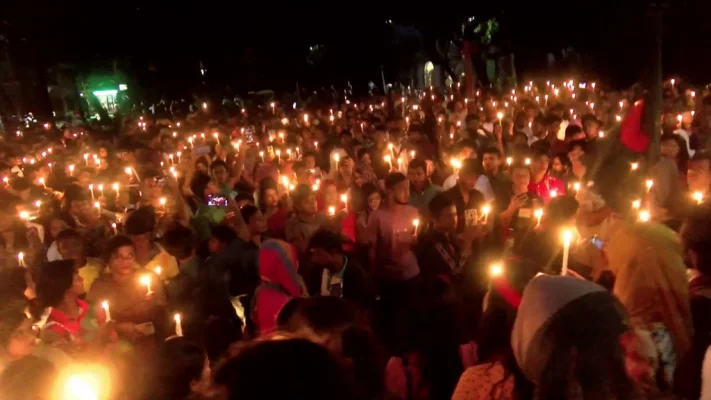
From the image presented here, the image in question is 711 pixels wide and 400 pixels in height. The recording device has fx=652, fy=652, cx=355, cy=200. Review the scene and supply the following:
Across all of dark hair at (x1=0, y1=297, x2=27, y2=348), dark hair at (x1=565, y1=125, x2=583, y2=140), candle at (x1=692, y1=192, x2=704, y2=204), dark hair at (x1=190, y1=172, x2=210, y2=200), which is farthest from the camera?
dark hair at (x1=565, y1=125, x2=583, y2=140)

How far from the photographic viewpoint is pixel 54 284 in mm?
4316

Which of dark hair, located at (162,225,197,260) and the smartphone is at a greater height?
the smartphone

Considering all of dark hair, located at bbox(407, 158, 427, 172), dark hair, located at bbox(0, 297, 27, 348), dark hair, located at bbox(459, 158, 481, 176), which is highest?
dark hair, located at bbox(407, 158, 427, 172)

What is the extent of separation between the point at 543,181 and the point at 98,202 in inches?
207

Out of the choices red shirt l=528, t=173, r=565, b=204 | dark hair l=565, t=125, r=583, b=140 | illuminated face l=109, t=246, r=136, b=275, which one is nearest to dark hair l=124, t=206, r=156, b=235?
illuminated face l=109, t=246, r=136, b=275

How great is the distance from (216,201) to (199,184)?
0.46 m

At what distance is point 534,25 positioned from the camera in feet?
77.9

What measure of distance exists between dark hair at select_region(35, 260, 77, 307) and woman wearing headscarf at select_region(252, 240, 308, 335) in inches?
50.5

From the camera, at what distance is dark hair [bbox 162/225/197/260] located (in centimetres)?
542

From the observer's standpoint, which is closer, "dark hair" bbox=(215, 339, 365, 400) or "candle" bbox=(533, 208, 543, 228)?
"dark hair" bbox=(215, 339, 365, 400)

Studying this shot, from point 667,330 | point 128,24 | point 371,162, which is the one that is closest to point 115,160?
point 371,162

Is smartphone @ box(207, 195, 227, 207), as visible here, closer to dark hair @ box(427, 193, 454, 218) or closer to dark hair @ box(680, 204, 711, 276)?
dark hair @ box(427, 193, 454, 218)

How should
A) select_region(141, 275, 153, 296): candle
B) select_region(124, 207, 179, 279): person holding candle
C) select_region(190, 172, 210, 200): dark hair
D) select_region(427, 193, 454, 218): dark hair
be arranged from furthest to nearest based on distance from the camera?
select_region(190, 172, 210, 200): dark hair < select_region(124, 207, 179, 279): person holding candle < select_region(427, 193, 454, 218): dark hair < select_region(141, 275, 153, 296): candle

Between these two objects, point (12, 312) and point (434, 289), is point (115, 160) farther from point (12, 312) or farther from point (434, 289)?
point (434, 289)
